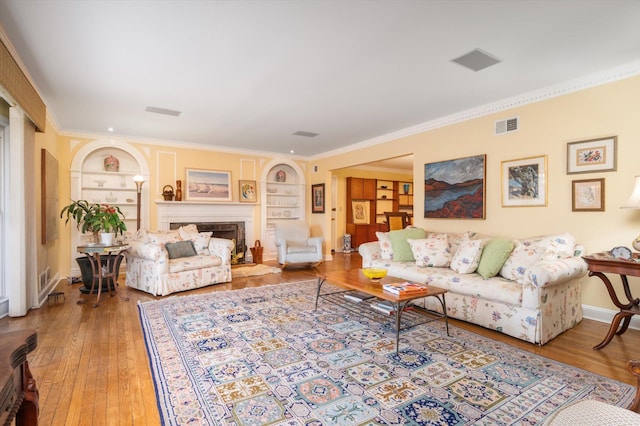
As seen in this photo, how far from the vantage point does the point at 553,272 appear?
277cm

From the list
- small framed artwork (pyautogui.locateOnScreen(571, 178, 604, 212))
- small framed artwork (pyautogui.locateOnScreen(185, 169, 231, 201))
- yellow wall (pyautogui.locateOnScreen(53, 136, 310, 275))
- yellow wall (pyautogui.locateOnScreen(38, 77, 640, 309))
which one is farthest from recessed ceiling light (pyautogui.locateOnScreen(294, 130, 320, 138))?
small framed artwork (pyautogui.locateOnScreen(571, 178, 604, 212))

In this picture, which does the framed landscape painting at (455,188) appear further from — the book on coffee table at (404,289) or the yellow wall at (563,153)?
the book on coffee table at (404,289)

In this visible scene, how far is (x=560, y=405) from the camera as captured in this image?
1.90m

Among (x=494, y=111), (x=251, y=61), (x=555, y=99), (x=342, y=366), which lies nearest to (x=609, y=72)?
(x=555, y=99)

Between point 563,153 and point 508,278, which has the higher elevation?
point 563,153

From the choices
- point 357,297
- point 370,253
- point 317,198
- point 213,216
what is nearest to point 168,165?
point 213,216

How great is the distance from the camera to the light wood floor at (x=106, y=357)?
1873 millimetres

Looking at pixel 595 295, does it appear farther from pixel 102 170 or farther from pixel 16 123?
pixel 102 170

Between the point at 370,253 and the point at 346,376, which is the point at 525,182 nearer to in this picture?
the point at 370,253

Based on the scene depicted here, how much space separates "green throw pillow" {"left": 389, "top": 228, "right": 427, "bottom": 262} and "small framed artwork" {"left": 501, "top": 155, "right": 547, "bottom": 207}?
3.86 ft

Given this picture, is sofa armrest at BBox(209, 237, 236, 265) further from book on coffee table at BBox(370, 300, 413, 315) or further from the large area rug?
book on coffee table at BBox(370, 300, 413, 315)

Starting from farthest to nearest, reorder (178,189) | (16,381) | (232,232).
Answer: (232,232)
(178,189)
(16,381)

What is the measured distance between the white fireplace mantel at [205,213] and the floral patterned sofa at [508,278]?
4.07m

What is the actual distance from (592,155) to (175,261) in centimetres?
543
